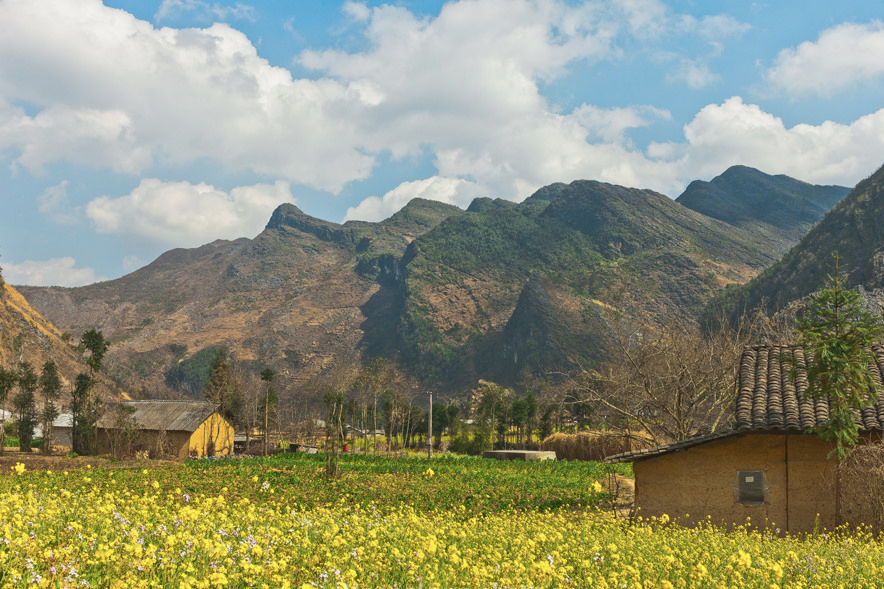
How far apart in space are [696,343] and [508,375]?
474 feet

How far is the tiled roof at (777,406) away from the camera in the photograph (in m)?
14.2

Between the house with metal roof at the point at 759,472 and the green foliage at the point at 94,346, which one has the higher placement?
the green foliage at the point at 94,346

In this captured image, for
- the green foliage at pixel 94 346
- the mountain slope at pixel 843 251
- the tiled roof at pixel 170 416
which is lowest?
the tiled roof at pixel 170 416

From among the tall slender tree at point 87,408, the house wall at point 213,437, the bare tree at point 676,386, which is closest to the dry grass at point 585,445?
the bare tree at point 676,386

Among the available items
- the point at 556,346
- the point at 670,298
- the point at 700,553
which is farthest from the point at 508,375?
the point at 700,553

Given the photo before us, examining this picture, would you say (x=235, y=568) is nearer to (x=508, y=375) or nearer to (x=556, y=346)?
(x=556, y=346)

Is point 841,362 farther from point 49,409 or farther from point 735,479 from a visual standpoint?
point 49,409

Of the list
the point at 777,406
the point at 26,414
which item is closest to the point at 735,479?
the point at 777,406

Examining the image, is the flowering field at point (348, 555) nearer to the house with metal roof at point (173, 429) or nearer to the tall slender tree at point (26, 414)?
the house with metal roof at point (173, 429)

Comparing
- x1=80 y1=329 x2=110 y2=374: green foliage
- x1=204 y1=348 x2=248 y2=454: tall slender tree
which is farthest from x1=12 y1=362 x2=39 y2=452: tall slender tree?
x1=204 y1=348 x2=248 y2=454: tall slender tree

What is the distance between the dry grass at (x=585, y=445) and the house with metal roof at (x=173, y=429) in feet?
87.1

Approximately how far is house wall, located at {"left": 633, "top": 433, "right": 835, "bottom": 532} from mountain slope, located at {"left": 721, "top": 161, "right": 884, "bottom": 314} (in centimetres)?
9345

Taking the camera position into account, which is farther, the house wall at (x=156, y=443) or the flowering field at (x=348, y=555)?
the house wall at (x=156, y=443)

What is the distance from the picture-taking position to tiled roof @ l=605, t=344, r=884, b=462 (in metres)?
14.2
